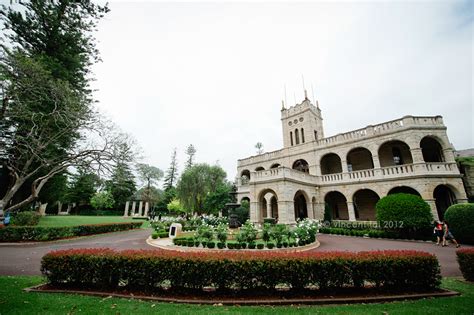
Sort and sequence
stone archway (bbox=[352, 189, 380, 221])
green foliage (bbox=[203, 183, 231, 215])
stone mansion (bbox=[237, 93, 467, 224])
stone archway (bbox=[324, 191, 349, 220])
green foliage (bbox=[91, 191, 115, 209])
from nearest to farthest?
1. stone mansion (bbox=[237, 93, 467, 224])
2. stone archway (bbox=[352, 189, 380, 221])
3. stone archway (bbox=[324, 191, 349, 220])
4. green foliage (bbox=[203, 183, 231, 215])
5. green foliage (bbox=[91, 191, 115, 209])

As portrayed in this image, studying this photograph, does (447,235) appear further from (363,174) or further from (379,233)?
(363,174)

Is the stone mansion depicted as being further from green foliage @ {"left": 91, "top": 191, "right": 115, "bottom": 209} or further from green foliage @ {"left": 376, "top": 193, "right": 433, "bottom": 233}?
green foliage @ {"left": 91, "top": 191, "right": 115, "bottom": 209}

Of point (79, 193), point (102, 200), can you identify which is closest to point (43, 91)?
point (102, 200)

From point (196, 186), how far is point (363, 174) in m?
21.5

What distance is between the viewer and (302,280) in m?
4.96

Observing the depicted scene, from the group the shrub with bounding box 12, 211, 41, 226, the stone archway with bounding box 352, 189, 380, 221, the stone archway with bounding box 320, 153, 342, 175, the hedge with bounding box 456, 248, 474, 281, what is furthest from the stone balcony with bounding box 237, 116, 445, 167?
the shrub with bounding box 12, 211, 41, 226

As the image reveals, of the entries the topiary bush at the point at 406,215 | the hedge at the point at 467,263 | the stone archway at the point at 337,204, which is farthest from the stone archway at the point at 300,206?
the hedge at the point at 467,263

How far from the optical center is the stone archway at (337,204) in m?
21.7

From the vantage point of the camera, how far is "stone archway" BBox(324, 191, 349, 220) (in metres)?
21.7

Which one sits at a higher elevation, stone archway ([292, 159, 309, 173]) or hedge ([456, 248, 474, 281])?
stone archway ([292, 159, 309, 173])

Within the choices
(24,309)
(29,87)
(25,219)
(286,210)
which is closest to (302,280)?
(24,309)

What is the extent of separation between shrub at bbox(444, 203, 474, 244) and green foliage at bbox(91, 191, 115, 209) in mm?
51843

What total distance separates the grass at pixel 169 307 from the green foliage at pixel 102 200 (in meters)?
45.5

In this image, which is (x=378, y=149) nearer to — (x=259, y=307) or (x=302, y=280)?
(x=302, y=280)
